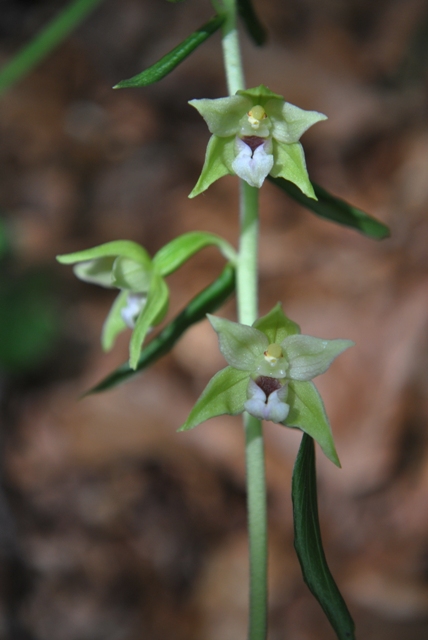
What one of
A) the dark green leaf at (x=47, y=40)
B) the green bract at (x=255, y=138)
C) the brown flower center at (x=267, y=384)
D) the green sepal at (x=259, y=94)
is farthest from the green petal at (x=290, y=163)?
the dark green leaf at (x=47, y=40)

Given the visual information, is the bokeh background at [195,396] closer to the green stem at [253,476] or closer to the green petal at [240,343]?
the green stem at [253,476]

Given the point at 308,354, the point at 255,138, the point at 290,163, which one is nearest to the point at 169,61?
the point at 255,138

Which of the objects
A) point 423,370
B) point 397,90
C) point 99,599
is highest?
point 397,90

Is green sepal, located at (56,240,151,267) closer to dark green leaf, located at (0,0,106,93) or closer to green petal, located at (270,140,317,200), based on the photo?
green petal, located at (270,140,317,200)

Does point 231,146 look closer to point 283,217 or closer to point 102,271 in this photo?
point 102,271

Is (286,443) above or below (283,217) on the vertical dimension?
below

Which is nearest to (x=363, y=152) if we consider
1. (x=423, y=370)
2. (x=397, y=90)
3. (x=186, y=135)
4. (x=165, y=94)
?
(x=397, y=90)
